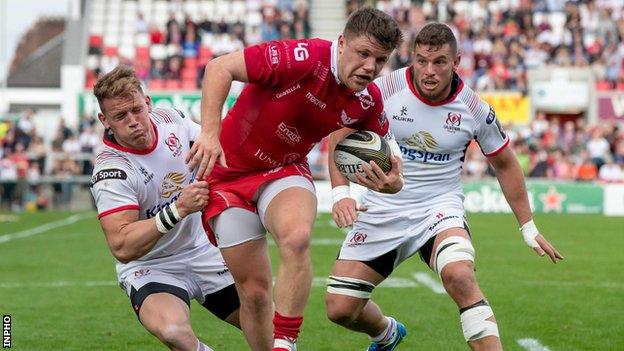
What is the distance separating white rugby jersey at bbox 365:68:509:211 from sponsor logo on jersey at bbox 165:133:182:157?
1.48 metres

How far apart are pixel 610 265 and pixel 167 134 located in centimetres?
950

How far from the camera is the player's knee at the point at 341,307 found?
8250 mm

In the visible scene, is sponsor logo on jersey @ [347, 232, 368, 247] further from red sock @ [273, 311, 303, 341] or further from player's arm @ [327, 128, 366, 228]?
red sock @ [273, 311, 303, 341]

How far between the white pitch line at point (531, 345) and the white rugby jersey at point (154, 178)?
2744 millimetres

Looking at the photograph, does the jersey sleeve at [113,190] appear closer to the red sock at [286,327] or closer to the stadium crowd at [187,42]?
the red sock at [286,327]

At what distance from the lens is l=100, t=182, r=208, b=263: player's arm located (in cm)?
695

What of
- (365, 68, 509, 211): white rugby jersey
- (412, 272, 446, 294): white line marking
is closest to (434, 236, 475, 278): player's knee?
(365, 68, 509, 211): white rugby jersey

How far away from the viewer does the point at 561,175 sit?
2909cm

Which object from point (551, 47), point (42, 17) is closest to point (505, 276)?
point (551, 47)

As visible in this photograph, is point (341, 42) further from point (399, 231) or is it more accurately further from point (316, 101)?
point (399, 231)

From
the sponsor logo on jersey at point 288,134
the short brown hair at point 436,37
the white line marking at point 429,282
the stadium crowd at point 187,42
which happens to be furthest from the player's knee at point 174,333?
the stadium crowd at point 187,42

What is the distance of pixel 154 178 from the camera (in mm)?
7578

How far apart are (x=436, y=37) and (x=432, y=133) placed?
71 cm

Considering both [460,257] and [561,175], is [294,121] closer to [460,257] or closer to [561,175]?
[460,257]
